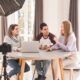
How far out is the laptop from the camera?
3150 millimetres

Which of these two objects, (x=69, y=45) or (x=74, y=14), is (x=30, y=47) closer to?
(x=69, y=45)

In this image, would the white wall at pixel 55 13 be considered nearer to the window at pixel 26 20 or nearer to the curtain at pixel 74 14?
the curtain at pixel 74 14

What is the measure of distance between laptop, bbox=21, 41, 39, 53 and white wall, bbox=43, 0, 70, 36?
2.40m

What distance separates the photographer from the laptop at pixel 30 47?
3150mm

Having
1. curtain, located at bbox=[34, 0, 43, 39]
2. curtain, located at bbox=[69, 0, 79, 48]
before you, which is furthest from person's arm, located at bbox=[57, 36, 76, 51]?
curtain, located at bbox=[34, 0, 43, 39]

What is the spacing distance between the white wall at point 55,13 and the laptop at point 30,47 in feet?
7.89

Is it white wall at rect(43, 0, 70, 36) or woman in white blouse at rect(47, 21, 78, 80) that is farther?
white wall at rect(43, 0, 70, 36)

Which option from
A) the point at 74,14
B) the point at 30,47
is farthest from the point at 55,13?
the point at 30,47

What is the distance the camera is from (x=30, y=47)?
3189 millimetres

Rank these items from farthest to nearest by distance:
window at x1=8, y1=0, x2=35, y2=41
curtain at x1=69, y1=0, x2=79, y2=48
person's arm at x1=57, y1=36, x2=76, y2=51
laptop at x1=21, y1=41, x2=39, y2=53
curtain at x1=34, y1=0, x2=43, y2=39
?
1. window at x1=8, y1=0, x2=35, y2=41
2. curtain at x1=34, y1=0, x2=43, y2=39
3. curtain at x1=69, y1=0, x2=79, y2=48
4. person's arm at x1=57, y1=36, x2=76, y2=51
5. laptop at x1=21, y1=41, x2=39, y2=53

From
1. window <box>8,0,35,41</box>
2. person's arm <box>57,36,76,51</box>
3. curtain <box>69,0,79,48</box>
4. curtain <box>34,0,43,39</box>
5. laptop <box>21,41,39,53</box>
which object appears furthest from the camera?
window <box>8,0,35,41</box>

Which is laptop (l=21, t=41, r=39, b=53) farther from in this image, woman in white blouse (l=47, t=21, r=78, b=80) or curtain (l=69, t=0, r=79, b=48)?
curtain (l=69, t=0, r=79, b=48)

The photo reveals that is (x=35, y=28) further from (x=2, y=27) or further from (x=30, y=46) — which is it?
(x=30, y=46)

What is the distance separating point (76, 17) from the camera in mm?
5113
